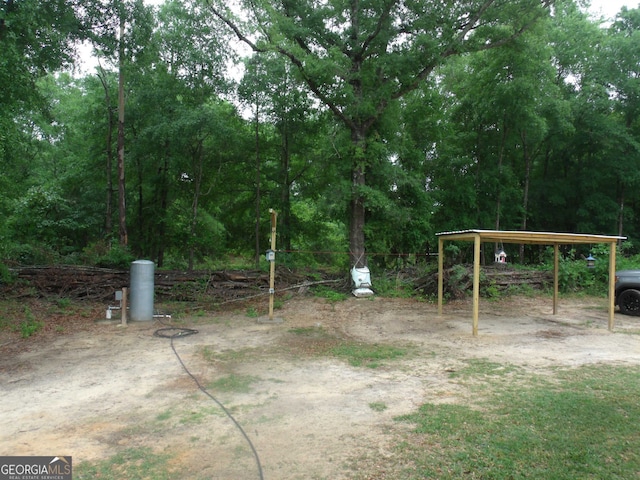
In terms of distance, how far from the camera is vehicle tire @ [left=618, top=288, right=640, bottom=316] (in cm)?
957

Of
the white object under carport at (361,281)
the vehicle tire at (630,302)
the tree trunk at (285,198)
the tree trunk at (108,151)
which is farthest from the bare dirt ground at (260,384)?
the tree trunk at (108,151)

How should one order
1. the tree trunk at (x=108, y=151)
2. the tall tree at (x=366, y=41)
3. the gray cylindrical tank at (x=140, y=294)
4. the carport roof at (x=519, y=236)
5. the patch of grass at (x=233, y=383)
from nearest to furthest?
the patch of grass at (x=233, y=383) → the carport roof at (x=519, y=236) → the gray cylindrical tank at (x=140, y=294) → the tall tree at (x=366, y=41) → the tree trunk at (x=108, y=151)

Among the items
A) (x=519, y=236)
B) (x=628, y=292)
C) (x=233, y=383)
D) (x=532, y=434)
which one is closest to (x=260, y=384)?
(x=233, y=383)

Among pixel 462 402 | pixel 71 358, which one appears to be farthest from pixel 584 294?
pixel 71 358

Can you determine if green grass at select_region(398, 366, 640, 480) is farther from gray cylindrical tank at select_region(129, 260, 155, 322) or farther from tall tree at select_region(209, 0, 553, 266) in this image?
tall tree at select_region(209, 0, 553, 266)

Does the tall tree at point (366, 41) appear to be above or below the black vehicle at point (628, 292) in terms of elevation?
above

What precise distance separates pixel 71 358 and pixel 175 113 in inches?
408

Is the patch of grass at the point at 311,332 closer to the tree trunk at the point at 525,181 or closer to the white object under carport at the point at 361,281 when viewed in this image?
the white object under carport at the point at 361,281

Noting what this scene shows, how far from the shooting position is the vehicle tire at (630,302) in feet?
31.4

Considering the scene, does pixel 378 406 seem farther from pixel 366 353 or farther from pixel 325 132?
pixel 325 132

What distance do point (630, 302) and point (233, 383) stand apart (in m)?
9.50

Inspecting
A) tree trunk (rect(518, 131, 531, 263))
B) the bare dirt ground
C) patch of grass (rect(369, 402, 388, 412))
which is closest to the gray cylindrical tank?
the bare dirt ground

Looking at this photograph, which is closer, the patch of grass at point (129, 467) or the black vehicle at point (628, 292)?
the patch of grass at point (129, 467)

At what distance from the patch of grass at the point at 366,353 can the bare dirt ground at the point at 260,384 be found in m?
0.17
